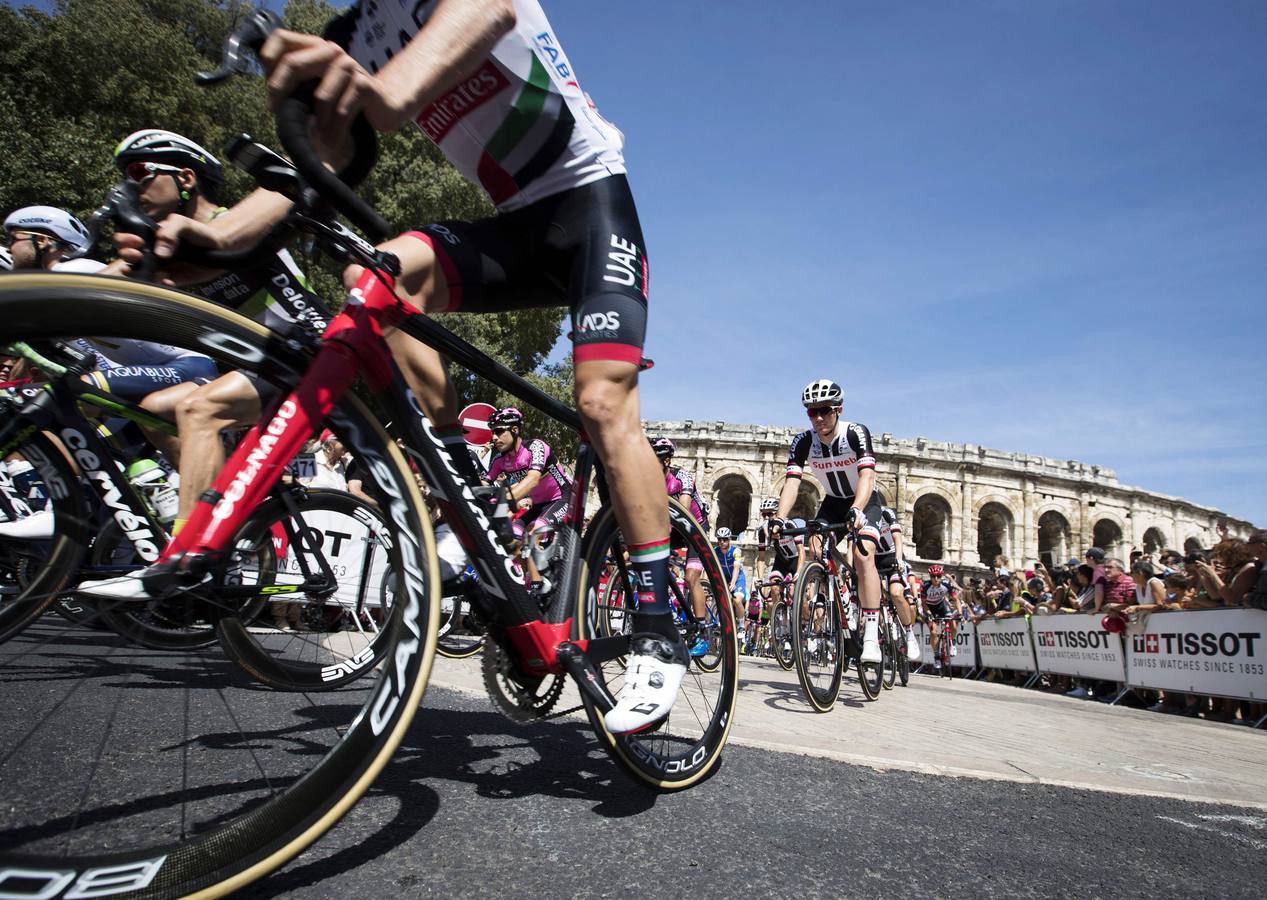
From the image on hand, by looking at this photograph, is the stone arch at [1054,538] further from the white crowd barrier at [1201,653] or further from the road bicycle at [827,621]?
the road bicycle at [827,621]

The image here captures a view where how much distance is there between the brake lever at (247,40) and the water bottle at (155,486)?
2.05 metres

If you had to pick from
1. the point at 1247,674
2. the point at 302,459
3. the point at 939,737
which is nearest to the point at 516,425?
the point at 939,737

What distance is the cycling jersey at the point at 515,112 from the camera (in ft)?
6.16

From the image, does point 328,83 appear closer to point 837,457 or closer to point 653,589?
point 653,589

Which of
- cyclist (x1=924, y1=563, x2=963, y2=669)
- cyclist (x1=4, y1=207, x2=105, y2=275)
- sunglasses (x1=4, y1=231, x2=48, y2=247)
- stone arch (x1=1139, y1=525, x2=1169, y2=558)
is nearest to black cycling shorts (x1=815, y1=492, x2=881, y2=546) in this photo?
cyclist (x1=4, y1=207, x2=105, y2=275)

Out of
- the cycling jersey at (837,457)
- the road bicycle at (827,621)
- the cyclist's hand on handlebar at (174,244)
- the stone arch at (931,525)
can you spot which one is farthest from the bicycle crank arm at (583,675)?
the stone arch at (931,525)

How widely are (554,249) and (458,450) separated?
63cm

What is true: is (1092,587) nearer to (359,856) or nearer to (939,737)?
(939,737)

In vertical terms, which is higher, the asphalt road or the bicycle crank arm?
the bicycle crank arm

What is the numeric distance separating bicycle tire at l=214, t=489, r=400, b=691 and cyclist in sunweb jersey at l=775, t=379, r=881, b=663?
3538 millimetres

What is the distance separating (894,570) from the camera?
6586 millimetres

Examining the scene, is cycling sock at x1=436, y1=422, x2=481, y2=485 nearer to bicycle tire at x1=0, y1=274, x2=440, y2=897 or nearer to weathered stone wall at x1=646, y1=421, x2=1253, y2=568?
bicycle tire at x1=0, y1=274, x2=440, y2=897

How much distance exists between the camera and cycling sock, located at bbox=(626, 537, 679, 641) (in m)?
2.07

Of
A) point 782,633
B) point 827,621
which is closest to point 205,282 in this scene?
point 827,621
